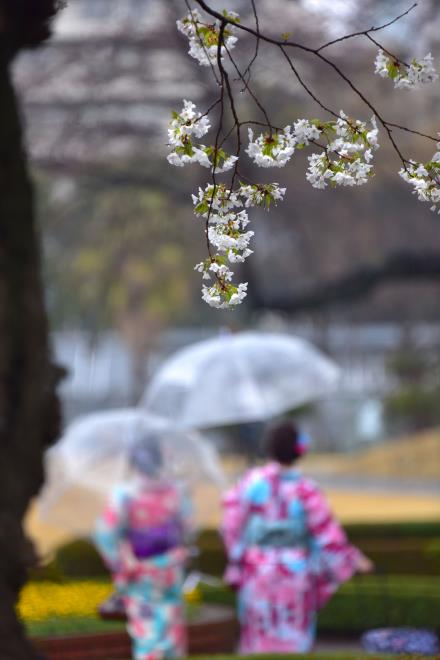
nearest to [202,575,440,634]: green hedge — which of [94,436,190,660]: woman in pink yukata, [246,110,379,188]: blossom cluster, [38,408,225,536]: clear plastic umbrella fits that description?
[38,408,225,536]: clear plastic umbrella

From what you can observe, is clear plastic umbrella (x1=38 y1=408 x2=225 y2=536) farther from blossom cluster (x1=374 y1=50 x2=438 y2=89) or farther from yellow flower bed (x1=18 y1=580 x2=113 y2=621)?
blossom cluster (x1=374 y1=50 x2=438 y2=89)

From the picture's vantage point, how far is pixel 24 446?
4324 mm

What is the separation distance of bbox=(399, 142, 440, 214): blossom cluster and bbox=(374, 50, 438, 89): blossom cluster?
0.17 metres

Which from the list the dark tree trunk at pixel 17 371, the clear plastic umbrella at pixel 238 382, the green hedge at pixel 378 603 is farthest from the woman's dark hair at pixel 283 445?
the clear plastic umbrella at pixel 238 382

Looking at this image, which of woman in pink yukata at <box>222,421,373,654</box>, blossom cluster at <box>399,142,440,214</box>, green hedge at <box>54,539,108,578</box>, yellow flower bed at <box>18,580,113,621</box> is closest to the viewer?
blossom cluster at <box>399,142,440,214</box>

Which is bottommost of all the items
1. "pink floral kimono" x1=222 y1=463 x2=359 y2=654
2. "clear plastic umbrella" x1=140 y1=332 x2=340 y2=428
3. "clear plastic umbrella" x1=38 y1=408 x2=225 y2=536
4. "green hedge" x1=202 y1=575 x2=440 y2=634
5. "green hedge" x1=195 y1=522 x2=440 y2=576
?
"green hedge" x1=202 y1=575 x2=440 y2=634

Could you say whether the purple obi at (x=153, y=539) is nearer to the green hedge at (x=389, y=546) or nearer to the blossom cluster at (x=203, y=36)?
the green hedge at (x=389, y=546)

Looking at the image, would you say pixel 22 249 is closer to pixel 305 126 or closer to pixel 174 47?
pixel 305 126

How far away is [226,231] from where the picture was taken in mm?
2996

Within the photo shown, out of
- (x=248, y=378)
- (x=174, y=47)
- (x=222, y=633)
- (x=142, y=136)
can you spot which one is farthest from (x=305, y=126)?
(x=142, y=136)

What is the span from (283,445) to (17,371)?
11.0ft

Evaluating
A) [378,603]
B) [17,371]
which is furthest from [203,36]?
[378,603]

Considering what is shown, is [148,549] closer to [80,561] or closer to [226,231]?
[80,561]

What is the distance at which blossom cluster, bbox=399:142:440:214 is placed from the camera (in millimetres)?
2998
